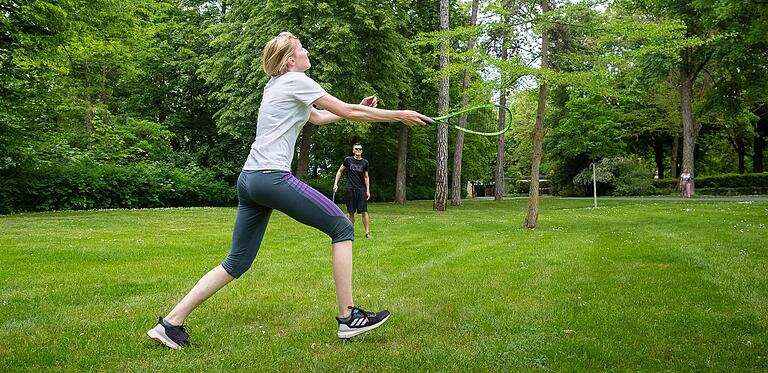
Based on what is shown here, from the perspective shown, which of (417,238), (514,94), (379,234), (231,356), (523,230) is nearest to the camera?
(231,356)

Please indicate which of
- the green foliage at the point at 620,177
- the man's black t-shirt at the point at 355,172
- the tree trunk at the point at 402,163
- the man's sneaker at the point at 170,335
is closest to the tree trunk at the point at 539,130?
the man's black t-shirt at the point at 355,172

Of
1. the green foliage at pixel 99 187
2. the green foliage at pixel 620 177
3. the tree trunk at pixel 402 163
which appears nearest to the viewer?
the green foliage at pixel 99 187

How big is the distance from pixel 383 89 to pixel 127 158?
13.5m

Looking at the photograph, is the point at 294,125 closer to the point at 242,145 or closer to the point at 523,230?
the point at 523,230

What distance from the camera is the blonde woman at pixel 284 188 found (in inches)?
158

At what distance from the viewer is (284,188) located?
398 centimetres

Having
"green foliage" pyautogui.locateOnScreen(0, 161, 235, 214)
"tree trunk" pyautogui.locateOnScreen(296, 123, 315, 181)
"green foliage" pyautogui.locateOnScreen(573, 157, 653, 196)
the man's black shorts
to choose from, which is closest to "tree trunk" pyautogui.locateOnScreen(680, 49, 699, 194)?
"green foliage" pyautogui.locateOnScreen(573, 157, 653, 196)

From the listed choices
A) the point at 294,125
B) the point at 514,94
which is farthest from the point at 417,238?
the point at 294,125

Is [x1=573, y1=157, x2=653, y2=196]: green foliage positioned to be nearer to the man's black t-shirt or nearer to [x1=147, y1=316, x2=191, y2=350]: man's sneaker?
the man's black t-shirt

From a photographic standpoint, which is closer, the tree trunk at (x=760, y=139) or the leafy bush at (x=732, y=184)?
the leafy bush at (x=732, y=184)

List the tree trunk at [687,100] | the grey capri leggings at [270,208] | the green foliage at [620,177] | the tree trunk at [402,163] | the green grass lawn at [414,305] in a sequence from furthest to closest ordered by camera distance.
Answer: the green foliage at [620,177]
the tree trunk at [687,100]
the tree trunk at [402,163]
the grey capri leggings at [270,208]
the green grass lawn at [414,305]

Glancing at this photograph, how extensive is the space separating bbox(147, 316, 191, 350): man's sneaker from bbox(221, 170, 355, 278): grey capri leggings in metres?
0.52

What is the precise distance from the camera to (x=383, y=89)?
891 inches

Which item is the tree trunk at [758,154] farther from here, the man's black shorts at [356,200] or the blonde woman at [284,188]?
the blonde woman at [284,188]
